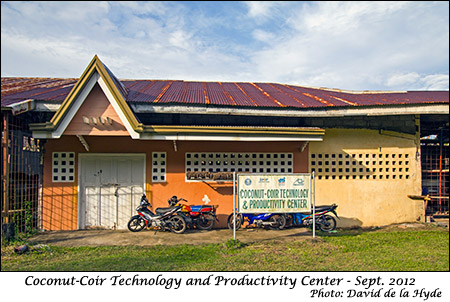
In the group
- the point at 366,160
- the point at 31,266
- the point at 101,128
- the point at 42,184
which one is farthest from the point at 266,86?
the point at 31,266

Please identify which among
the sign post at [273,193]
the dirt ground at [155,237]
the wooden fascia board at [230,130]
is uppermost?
the wooden fascia board at [230,130]

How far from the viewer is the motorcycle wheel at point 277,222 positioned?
8421mm

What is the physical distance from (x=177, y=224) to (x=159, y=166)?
2.05m

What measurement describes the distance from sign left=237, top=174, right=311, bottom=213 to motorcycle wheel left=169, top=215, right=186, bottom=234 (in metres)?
1.97

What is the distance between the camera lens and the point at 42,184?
338 inches

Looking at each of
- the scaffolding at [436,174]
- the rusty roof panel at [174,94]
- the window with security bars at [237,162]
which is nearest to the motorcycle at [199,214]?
the window with security bars at [237,162]

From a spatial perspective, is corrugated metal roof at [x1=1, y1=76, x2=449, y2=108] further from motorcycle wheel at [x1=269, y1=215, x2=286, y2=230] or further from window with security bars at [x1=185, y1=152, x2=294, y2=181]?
motorcycle wheel at [x1=269, y1=215, x2=286, y2=230]

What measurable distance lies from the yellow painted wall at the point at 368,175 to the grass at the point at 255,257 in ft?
6.07

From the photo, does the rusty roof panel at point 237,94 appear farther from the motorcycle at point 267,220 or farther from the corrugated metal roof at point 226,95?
the motorcycle at point 267,220

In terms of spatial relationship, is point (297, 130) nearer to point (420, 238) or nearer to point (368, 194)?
point (368, 194)

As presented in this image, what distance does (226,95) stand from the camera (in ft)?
33.7

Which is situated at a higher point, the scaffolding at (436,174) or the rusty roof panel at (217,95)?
the rusty roof panel at (217,95)

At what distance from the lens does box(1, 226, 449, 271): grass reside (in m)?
5.46

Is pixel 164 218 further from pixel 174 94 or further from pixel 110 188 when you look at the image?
pixel 174 94
